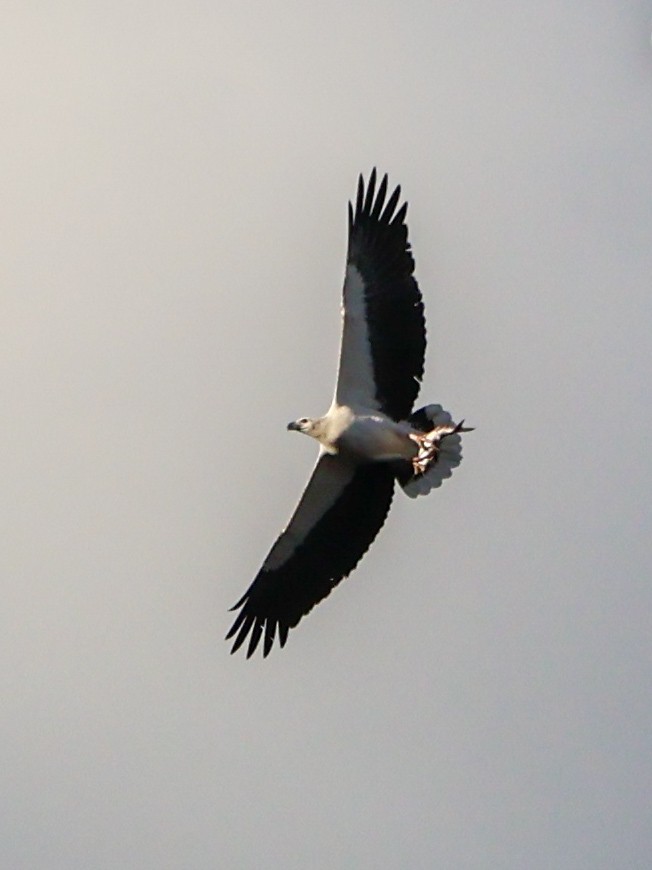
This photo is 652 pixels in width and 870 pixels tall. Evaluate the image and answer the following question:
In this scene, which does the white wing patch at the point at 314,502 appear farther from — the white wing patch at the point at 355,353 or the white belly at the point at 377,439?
the white wing patch at the point at 355,353

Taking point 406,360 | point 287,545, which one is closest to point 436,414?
point 406,360

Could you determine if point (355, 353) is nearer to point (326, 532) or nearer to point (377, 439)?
point (377, 439)

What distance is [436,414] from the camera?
1712 centimetres

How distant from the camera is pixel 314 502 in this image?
17703 mm

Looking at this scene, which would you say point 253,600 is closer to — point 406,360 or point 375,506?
point 375,506

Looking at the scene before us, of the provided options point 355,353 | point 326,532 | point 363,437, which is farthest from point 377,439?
point 326,532

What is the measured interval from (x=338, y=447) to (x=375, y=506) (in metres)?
0.71

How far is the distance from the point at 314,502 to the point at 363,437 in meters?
0.89

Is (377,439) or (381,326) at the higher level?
(381,326)

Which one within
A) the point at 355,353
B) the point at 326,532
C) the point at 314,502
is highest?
the point at 355,353

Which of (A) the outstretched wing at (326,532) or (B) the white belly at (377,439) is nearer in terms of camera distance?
(B) the white belly at (377,439)

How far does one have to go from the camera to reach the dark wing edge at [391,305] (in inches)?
672

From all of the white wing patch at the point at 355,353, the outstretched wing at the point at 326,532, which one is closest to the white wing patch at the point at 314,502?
the outstretched wing at the point at 326,532

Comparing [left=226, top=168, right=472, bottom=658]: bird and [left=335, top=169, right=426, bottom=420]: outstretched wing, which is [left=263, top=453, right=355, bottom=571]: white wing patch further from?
[left=335, top=169, right=426, bottom=420]: outstretched wing
